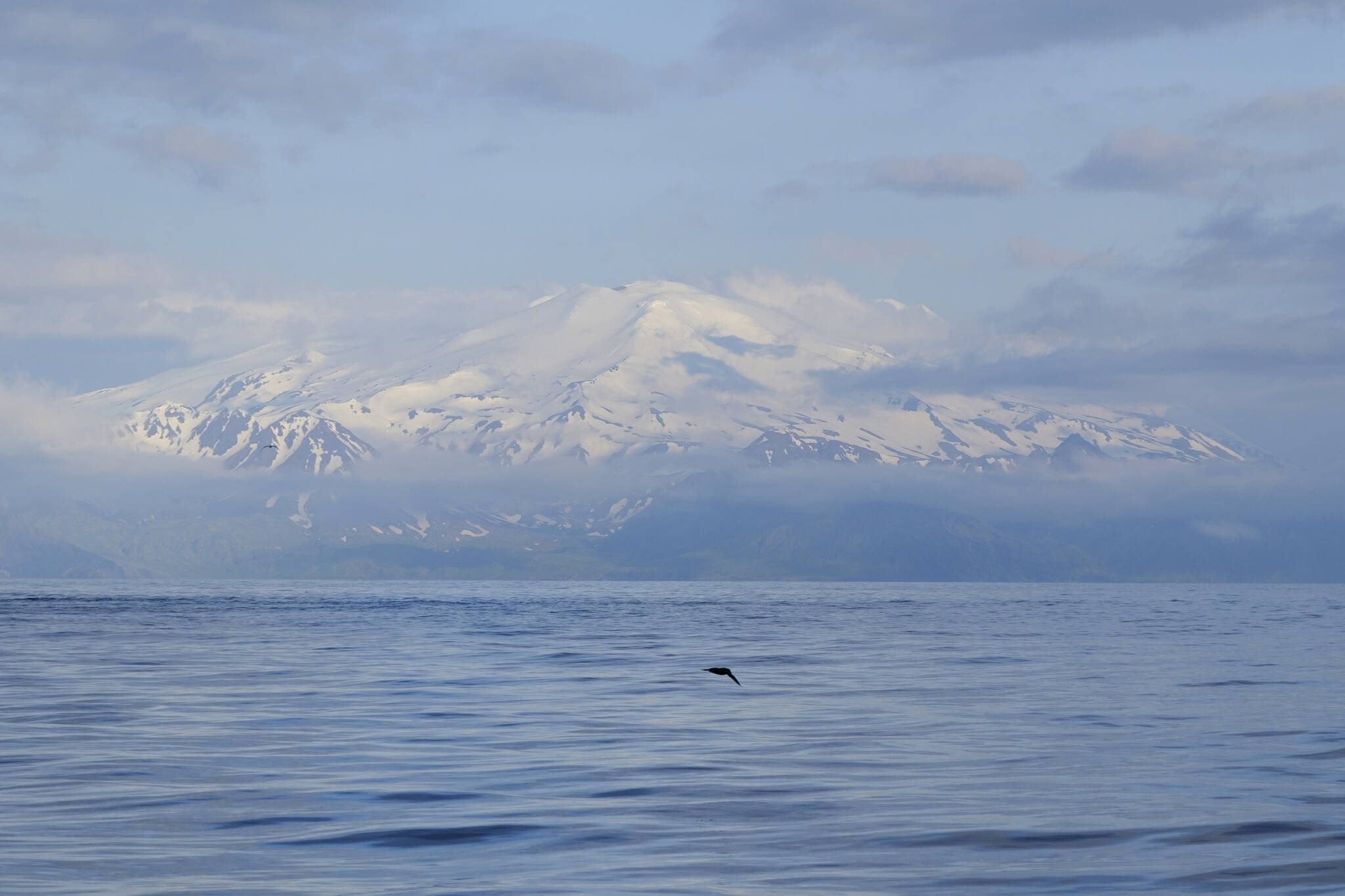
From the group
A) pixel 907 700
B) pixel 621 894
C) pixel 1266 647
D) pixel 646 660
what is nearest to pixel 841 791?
pixel 621 894

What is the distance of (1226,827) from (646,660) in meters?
51.3

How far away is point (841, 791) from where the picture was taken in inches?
1163

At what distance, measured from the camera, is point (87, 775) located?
103 feet

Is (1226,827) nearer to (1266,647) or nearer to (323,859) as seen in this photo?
(323,859)

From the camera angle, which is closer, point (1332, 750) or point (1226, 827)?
point (1226, 827)

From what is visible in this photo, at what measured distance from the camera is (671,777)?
31.5 metres

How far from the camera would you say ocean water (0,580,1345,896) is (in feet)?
72.7

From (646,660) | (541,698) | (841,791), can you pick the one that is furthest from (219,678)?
(841,791)

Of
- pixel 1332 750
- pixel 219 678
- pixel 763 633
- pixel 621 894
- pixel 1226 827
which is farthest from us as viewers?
pixel 763 633

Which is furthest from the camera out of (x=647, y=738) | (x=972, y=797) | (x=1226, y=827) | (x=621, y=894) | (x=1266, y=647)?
(x=1266, y=647)

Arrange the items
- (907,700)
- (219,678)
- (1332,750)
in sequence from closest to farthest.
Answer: (1332,750)
(907,700)
(219,678)

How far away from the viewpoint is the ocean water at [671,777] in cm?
2216

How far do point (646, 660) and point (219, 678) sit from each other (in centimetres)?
2254

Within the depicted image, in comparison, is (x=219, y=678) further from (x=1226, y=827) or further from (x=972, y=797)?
(x=1226, y=827)
